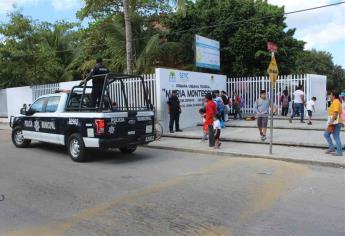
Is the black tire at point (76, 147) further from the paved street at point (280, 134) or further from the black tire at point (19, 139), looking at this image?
the paved street at point (280, 134)

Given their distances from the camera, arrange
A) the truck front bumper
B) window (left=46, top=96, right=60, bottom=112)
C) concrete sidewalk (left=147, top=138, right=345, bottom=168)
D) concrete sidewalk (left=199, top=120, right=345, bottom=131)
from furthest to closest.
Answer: concrete sidewalk (left=199, top=120, right=345, bottom=131) < window (left=46, top=96, right=60, bottom=112) < concrete sidewalk (left=147, top=138, right=345, bottom=168) < the truck front bumper

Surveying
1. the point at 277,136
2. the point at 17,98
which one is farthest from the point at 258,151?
the point at 17,98

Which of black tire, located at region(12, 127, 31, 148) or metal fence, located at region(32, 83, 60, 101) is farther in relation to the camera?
metal fence, located at region(32, 83, 60, 101)

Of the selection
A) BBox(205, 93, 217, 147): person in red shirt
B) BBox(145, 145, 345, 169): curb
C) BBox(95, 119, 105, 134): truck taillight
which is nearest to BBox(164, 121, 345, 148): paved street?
BBox(205, 93, 217, 147): person in red shirt

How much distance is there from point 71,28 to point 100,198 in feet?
86.6

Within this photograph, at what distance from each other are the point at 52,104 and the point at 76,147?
184cm

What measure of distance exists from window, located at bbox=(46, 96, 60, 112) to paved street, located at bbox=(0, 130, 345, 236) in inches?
63.6

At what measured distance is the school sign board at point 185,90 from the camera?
51.8 feet

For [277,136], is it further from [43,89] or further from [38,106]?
[43,89]

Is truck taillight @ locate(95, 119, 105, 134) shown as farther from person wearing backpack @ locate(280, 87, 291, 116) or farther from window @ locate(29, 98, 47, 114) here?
person wearing backpack @ locate(280, 87, 291, 116)

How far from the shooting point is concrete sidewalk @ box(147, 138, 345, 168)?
9.86 meters

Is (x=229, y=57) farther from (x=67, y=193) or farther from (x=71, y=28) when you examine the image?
(x=67, y=193)

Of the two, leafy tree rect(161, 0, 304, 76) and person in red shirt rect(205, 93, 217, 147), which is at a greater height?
leafy tree rect(161, 0, 304, 76)

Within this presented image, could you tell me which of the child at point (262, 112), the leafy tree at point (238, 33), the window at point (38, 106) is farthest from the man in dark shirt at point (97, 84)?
the leafy tree at point (238, 33)
